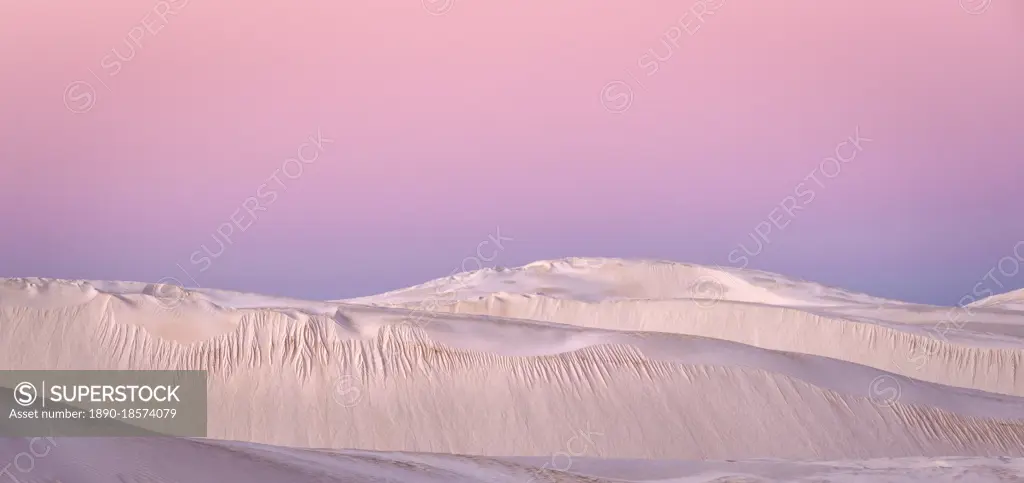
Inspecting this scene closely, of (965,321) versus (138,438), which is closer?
(138,438)

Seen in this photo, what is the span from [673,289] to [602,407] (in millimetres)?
17934

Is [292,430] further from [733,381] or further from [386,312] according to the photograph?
[733,381]

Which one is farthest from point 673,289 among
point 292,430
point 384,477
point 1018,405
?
point 384,477

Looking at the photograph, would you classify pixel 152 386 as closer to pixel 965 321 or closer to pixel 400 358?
pixel 400 358

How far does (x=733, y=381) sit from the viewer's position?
13812mm

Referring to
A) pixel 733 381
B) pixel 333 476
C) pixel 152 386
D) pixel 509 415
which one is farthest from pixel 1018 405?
pixel 152 386

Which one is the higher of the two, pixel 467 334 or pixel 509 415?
pixel 467 334

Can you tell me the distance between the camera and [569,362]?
13.9 m

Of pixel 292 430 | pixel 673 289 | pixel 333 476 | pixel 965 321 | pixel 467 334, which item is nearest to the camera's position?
pixel 333 476

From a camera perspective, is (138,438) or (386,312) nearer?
(138,438)

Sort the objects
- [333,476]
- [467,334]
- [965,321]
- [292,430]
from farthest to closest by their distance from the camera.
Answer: [965,321]
[467,334]
[292,430]
[333,476]

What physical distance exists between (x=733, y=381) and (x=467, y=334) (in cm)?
373

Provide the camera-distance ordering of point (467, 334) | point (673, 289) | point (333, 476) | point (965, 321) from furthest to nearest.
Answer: point (673, 289)
point (965, 321)
point (467, 334)
point (333, 476)

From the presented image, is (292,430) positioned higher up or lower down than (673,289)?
lower down
